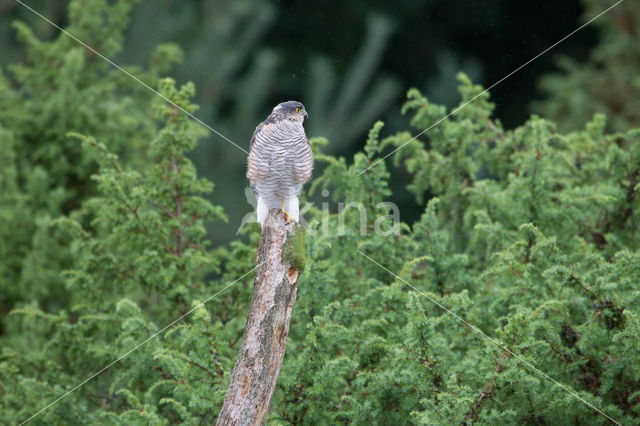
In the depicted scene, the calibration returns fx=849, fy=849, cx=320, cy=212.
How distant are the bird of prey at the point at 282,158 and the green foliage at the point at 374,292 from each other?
0.26 meters

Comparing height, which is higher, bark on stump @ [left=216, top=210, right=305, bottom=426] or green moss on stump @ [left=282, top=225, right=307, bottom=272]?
green moss on stump @ [left=282, top=225, right=307, bottom=272]

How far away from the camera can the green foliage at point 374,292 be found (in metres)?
4.21

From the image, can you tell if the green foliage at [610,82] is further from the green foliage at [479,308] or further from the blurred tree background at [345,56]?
the green foliage at [479,308]

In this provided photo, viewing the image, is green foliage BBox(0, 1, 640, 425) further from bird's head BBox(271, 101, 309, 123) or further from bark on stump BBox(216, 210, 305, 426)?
bird's head BBox(271, 101, 309, 123)

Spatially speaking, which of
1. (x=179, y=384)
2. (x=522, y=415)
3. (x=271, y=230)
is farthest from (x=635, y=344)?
(x=179, y=384)

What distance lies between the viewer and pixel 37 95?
7645mm

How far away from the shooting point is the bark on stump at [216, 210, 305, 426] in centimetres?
380

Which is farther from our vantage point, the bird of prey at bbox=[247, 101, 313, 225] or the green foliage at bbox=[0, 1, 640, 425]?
the bird of prey at bbox=[247, 101, 313, 225]

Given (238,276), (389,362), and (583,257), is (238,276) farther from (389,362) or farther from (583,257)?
(583,257)

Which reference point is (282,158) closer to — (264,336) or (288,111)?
(288,111)

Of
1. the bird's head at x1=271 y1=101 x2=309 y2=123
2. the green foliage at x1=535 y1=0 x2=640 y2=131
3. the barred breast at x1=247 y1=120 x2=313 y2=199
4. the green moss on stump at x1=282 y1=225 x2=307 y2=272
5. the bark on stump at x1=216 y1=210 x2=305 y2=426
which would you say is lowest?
the bark on stump at x1=216 y1=210 x2=305 y2=426

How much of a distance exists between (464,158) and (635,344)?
2324 millimetres

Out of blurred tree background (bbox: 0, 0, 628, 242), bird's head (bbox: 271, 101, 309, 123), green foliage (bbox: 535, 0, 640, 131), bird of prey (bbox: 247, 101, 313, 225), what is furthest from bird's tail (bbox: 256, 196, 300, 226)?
green foliage (bbox: 535, 0, 640, 131)

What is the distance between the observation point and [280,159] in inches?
186
